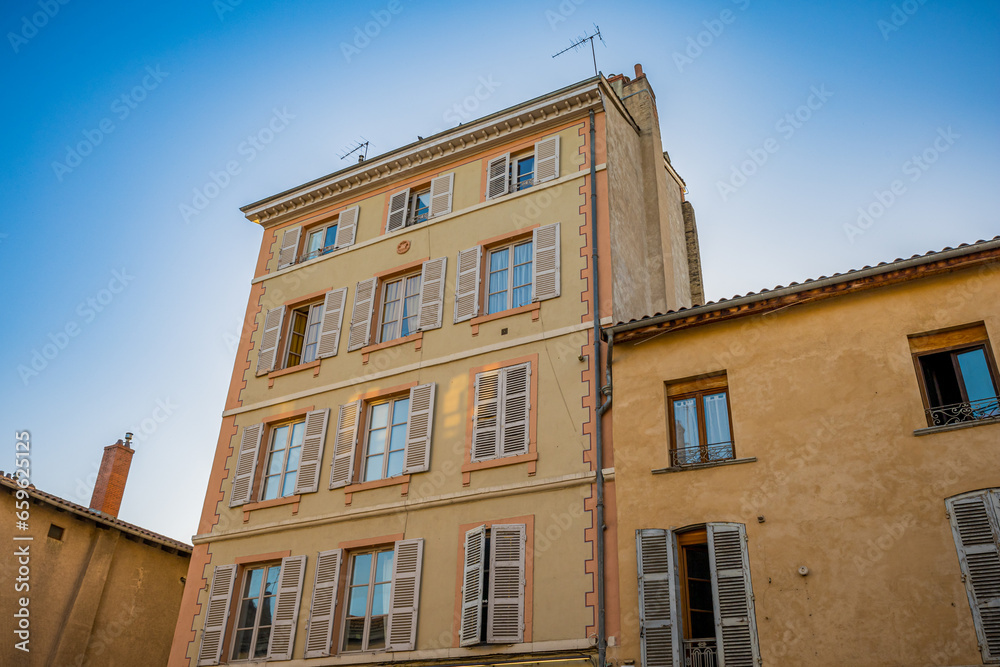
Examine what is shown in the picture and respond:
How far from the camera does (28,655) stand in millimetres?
18078

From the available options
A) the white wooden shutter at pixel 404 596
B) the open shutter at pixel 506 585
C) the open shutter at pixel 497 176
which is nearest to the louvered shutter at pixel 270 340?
the open shutter at pixel 497 176

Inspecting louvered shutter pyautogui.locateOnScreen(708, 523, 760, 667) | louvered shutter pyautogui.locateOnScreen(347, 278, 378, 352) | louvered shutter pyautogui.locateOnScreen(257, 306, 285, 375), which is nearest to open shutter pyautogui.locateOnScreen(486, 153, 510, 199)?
louvered shutter pyautogui.locateOnScreen(347, 278, 378, 352)

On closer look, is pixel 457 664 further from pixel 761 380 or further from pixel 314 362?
pixel 314 362

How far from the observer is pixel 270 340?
61.3ft

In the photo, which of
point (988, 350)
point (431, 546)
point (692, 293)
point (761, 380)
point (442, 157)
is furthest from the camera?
point (692, 293)

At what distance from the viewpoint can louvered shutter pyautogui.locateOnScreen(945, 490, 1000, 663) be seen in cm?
974

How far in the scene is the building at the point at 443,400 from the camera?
524 inches

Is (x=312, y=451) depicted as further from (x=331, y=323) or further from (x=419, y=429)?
(x=331, y=323)

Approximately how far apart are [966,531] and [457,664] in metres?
6.99

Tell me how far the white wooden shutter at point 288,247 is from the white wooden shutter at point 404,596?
26.7 ft

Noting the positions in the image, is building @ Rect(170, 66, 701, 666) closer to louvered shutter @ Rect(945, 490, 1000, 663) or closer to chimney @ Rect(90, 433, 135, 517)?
louvered shutter @ Rect(945, 490, 1000, 663)

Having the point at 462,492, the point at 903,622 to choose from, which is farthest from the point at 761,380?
the point at 462,492

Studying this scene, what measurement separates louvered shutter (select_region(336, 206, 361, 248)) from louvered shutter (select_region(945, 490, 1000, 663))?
1282 centimetres

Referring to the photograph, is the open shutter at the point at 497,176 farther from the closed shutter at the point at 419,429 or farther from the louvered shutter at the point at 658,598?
the louvered shutter at the point at 658,598
